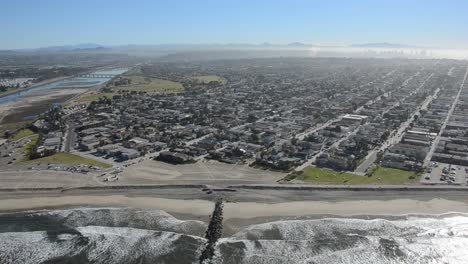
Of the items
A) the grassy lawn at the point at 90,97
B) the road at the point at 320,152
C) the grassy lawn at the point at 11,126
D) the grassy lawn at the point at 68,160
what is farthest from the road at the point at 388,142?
the grassy lawn at the point at 90,97

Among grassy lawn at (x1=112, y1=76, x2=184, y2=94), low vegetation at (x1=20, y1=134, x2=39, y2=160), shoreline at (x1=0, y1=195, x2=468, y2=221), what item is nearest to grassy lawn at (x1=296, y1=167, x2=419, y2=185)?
shoreline at (x1=0, y1=195, x2=468, y2=221)

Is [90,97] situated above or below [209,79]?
below

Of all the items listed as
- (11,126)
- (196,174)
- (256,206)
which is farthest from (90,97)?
(256,206)

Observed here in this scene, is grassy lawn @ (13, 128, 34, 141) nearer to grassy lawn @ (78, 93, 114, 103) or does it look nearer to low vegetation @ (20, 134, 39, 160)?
low vegetation @ (20, 134, 39, 160)

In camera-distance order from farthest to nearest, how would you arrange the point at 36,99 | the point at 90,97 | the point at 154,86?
the point at 154,86 < the point at 36,99 < the point at 90,97

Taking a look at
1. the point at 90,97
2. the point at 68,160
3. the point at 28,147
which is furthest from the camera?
the point at 90,97

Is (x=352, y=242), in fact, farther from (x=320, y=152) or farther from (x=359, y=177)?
(x=320, y=152)

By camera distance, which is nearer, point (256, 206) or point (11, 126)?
point (256, 206)
